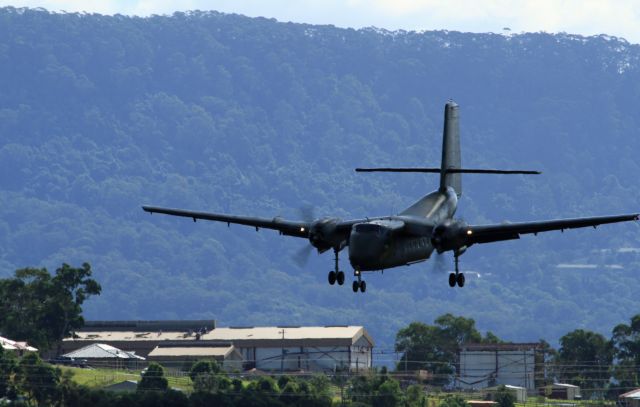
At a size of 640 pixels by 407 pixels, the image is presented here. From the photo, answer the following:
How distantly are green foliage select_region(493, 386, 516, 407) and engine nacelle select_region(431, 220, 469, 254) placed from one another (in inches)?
3834

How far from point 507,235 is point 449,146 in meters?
15.1

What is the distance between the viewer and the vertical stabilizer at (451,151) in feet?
309

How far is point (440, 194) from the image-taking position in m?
89.4

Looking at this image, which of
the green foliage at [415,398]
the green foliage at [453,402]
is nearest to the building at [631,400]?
the green foliage at [453,402]

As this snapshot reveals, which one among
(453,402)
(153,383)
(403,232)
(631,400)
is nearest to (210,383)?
(153,383)

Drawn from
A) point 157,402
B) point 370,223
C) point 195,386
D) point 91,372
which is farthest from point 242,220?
point 91,372

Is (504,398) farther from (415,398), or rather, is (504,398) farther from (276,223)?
(276,223)

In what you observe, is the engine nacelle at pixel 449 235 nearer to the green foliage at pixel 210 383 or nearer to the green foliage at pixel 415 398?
the green foliage at pixel 210 383

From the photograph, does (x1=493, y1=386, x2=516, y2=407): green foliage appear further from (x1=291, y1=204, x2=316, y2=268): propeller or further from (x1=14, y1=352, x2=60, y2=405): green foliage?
(x1=291, y1=204, x2=316, y2=268): propeller

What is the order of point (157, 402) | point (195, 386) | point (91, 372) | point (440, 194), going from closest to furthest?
point (440, 194), point (157, 402), point (195, 386), point (91, 372)

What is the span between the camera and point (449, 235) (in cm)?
7869

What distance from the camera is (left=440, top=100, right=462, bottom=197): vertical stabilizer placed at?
9405 cm

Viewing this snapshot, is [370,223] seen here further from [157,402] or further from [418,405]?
[418,405]

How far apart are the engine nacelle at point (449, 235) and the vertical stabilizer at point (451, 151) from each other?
13.4 meters
